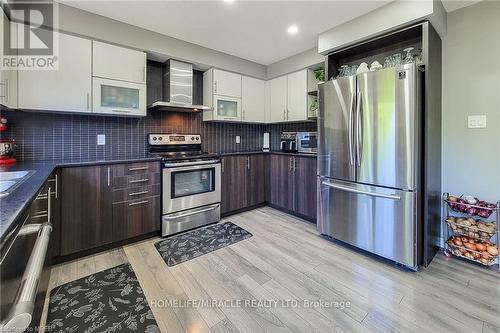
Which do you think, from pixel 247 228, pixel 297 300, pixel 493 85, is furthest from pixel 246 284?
pixel 493 85

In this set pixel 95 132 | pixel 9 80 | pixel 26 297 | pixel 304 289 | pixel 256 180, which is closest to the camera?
pixel 26 297

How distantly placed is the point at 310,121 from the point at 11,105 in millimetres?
3426

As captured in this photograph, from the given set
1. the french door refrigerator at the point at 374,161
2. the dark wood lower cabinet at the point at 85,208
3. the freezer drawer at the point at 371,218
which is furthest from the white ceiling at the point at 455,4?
the dark wood lower cabinet at the point at 85,208

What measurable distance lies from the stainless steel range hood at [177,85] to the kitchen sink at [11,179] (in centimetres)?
156

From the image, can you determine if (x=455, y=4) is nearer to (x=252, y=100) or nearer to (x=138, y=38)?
(x=252, y=100)

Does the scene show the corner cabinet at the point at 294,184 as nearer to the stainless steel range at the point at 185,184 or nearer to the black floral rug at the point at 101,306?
the stainless steel range at the point at 185,184

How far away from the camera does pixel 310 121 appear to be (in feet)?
11.9

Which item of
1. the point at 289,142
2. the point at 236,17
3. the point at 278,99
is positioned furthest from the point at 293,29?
the point at 289,142

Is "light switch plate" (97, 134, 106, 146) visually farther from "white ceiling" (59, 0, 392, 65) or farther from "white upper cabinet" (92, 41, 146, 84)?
"white ceiling" (59, 0, 392, 65)

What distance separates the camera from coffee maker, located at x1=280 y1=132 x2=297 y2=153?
386 centimetres

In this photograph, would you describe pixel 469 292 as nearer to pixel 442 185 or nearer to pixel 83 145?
pixel 442 185

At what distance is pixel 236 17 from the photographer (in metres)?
2.48

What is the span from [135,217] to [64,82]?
1532mm

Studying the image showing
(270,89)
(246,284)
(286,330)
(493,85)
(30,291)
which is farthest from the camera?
(270,89)
